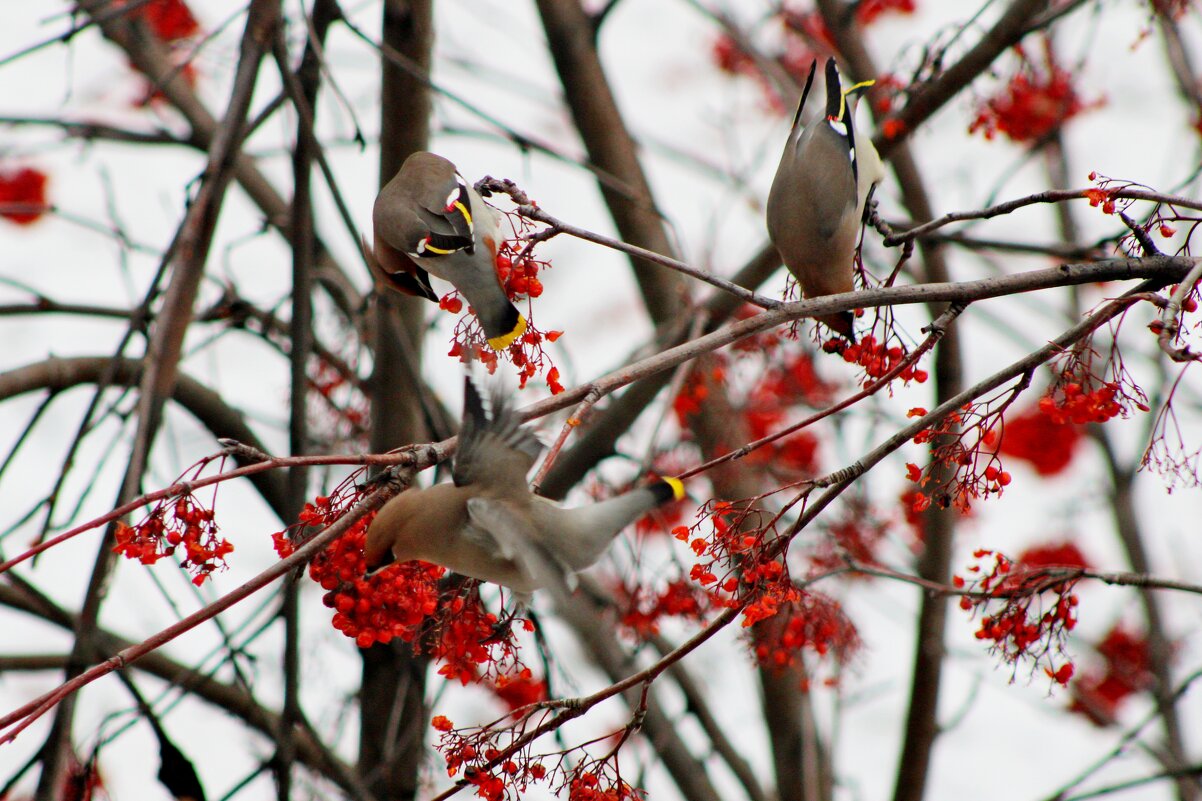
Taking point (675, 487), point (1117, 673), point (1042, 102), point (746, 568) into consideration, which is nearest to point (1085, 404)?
point (746, 568)

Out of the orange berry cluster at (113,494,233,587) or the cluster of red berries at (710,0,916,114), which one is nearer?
the orange berry cluster at (113,494,233,587)

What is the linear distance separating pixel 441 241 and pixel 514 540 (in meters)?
0.85

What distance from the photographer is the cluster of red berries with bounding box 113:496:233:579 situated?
83.6 inches

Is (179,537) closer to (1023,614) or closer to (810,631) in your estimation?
(1023,614)

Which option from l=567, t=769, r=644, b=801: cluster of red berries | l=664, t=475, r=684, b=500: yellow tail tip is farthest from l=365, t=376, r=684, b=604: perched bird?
l=567, t=769, r=644, b=801: cluster of red berries

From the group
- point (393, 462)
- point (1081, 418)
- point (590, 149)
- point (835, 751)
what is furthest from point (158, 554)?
point (835, 751)

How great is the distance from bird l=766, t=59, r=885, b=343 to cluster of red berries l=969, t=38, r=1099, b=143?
118 cm

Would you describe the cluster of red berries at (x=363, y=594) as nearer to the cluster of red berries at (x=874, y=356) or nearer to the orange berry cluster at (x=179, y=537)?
the orange berry cluster at (x=179, y=537)

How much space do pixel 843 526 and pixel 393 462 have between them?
3.24 m

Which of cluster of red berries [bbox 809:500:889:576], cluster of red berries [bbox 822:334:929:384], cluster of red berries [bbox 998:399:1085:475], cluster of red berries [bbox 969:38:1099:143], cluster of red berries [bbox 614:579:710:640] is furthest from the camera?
cluster of red berries [bbox 998:399:1085:475]

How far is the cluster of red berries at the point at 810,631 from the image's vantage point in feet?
9.01

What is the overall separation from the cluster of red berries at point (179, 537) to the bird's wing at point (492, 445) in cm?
45

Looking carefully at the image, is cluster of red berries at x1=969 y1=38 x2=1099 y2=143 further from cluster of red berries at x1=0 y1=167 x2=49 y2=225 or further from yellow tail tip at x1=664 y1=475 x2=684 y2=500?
cluster of red berries at x1=0 y1=167 x2=49 y2=225

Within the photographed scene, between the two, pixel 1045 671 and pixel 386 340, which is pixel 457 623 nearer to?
pixel 1045 671
